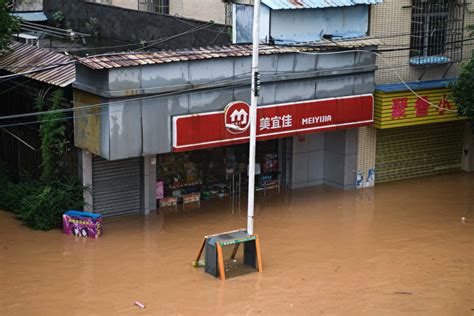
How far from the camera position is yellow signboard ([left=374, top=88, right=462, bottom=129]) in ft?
80.8

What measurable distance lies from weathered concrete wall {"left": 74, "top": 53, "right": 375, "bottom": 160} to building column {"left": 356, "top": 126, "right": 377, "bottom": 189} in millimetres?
2937

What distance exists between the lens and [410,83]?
25.1 m

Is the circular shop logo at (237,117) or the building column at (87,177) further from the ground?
the circular shop logo at (237,117)

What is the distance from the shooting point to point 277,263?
19.4m

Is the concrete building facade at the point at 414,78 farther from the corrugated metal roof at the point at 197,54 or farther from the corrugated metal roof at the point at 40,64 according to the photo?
the corrugated metal roof at the point at 40,64

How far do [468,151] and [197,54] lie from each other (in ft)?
36.3

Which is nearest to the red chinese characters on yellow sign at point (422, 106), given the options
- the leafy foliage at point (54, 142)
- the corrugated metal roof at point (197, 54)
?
the corrugated metal roof at point (197, 54)

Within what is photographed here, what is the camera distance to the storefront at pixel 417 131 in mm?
24797

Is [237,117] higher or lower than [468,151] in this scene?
higher

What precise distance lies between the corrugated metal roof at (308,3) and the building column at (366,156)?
373 centimetres

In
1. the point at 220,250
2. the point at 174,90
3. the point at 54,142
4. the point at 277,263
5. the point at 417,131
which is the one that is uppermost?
the point at 174,90

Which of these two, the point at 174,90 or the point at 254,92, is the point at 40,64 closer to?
the point at 174,90

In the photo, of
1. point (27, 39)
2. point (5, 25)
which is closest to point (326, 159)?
point (27, 39)

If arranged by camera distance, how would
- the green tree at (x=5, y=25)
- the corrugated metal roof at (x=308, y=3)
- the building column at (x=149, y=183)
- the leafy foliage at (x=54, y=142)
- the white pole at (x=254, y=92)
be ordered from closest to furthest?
the white pole at (x=254, y=92), the leafy foliage at (x=54, y=142), the green tree at (x=5, y=25), the building column at (x=149, y=183), the corrugated metal roof at (x=308, y=3)
